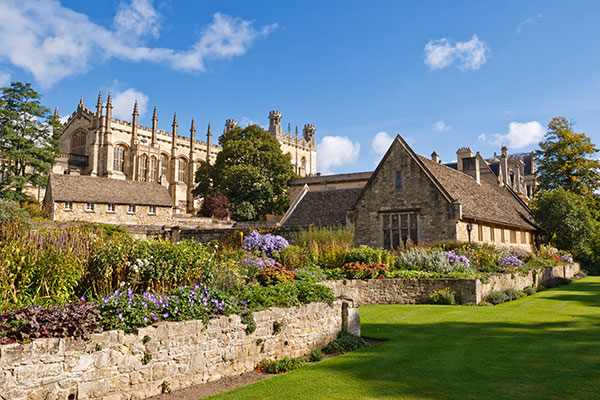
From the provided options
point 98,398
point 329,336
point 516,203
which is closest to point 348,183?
point 516,203

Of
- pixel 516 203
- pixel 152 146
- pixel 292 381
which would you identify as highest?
pixel 152 146

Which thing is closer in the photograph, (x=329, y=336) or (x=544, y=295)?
(x=329, y=336)

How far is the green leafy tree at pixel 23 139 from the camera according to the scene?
40844 millimetres

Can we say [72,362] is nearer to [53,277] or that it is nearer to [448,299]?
[53,277]

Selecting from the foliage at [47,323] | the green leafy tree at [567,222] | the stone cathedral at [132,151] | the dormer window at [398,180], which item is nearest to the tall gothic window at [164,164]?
the stone cathedral at [132,151]

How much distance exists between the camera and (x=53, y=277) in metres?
8.11

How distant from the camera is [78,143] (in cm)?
7306

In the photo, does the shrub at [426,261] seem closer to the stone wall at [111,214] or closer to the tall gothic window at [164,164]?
the stone wall at [111,214]

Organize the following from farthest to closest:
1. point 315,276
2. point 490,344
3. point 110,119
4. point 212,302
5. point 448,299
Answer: point 110,119, point 448,299, point 315,276, point 490,344, point 212,302

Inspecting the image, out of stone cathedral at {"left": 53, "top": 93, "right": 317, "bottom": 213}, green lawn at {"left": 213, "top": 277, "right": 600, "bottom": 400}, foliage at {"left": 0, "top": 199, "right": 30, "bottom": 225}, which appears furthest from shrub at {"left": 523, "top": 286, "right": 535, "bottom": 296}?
stone cathedral at {"left": 53, "top": 93, "right": 317, "bottom": 213}

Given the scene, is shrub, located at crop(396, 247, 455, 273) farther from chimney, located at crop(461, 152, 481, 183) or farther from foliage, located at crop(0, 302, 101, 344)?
chimney, located at crop(461, 152, 481, 183)

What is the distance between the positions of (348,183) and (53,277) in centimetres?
4602

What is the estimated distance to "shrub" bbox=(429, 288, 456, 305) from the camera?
49.4 feet

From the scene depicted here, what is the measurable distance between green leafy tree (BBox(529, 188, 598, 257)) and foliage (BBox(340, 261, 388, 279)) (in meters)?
19.3
